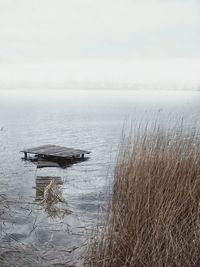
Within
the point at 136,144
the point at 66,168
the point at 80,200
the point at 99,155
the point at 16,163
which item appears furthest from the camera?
the point at 99,155

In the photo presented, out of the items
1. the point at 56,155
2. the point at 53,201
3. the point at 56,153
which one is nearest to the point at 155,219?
the point at 53,201

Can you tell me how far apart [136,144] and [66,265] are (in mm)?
1955

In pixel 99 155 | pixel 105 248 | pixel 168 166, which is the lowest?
pixel 99 155

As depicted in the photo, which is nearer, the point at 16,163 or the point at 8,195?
the point at 8,195

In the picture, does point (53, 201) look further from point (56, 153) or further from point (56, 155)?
point (56, 153)

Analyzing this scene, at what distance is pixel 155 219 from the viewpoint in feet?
13.8

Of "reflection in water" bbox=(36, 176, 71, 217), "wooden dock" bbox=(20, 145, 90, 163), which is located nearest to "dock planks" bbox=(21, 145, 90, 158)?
"wooden dock" bbox=(20, 145, 90, 163)

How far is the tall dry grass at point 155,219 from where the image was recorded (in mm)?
4082

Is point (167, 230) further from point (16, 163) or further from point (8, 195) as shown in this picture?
point (16, 163)

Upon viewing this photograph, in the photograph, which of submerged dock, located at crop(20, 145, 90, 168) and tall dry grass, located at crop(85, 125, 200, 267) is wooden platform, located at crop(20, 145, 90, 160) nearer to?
submerged dock, located at crop(20, 145, 90, 168)

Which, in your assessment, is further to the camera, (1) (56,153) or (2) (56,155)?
(1) (56,153)

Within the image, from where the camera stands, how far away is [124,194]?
509 cm

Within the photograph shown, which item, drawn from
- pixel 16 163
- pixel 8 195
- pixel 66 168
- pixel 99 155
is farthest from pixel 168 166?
pixel 99 155

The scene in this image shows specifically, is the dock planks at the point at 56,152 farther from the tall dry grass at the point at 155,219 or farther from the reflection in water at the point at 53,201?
the tall dry grass at the point at 155,219
